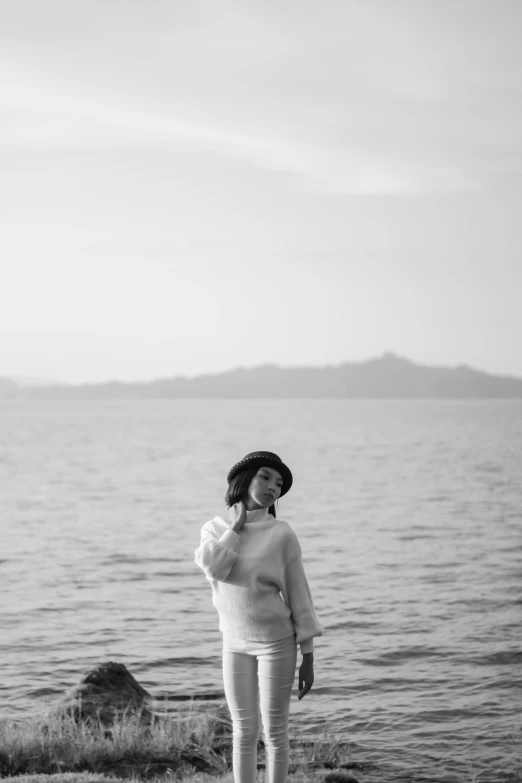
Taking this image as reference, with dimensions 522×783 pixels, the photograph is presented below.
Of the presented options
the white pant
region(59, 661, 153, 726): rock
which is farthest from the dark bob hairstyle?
region(59, 661, 153, 726): rock

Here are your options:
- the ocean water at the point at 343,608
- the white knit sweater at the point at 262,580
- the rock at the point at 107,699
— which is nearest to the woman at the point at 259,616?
the white knit sweater at the point at 262,580

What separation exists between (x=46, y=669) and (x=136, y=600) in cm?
650

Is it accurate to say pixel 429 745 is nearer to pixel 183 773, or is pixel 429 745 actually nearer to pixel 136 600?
pixel 183 773

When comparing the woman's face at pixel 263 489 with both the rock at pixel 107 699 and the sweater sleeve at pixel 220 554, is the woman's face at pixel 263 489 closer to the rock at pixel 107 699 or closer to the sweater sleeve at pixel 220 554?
the sweater sleeve at pixel 220 554

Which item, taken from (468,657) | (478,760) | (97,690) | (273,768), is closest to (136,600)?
(468,657)

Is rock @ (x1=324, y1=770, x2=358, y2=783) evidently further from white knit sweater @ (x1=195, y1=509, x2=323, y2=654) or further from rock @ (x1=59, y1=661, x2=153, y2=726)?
white knit sweater @ (x1=195, y1=509, x2=323, y2=654)

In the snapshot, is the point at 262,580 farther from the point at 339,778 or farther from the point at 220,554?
the point at 339,778

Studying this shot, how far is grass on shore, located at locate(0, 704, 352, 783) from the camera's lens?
28.8 feet

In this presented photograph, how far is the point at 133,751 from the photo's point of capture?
9.36 meters

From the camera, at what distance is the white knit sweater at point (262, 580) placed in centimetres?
613

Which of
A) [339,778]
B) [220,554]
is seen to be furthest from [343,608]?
[220,554]

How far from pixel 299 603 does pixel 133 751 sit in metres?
4.18

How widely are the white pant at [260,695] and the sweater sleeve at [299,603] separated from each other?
100 millimetres

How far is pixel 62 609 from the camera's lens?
69.1 ft
